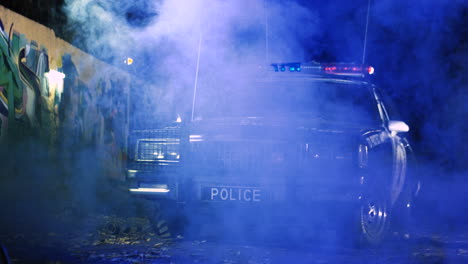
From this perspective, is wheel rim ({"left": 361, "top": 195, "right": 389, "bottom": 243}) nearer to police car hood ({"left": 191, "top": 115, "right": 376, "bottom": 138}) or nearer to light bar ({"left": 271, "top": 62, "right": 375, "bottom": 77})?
police car hood ({"left": 191, "top": 115, "right": 376, "bottom": 138})

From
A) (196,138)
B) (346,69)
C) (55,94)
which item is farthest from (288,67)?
(55,94)

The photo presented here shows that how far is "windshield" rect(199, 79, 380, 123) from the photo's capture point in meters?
6.12

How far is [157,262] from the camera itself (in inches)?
177

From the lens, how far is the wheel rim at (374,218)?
5.43 metres

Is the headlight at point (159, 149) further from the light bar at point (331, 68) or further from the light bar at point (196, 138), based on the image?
the light bar at point (331, 68)

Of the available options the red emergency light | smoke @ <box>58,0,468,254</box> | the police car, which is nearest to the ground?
the police car

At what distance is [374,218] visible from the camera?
5.61 meters

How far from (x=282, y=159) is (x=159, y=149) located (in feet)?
4.00

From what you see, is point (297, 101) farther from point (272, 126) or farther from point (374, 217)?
point (374, 217)

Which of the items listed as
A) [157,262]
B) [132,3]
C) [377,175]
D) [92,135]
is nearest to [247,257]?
[157,262]

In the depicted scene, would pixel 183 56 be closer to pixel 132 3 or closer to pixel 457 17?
pixel 132 3

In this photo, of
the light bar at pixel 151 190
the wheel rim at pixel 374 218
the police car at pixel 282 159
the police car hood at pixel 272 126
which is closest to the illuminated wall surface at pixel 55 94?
the light bar at pixel 151 190

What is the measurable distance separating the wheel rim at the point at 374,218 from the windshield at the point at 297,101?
36.3 inches

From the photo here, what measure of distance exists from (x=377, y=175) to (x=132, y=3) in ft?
16.4
